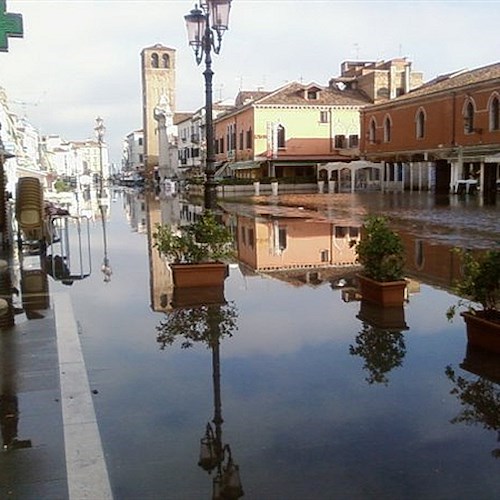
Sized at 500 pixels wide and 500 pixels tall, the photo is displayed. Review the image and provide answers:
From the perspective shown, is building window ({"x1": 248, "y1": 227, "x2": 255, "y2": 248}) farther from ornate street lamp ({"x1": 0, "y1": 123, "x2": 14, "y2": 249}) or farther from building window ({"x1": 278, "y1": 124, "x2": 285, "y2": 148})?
building window ({"x1": 278, "y1": 124, "x2": 285, "y2": 148})

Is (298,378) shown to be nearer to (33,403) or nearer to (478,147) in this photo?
(33,403)

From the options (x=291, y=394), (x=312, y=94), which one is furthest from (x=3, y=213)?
(x=312, y=94)

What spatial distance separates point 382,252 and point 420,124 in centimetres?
4089

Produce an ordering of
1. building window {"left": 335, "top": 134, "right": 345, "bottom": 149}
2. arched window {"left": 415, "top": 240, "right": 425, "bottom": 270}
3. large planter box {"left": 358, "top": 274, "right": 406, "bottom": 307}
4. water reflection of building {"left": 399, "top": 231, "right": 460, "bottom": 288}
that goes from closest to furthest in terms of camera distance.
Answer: large planter box {"left": 358, "top": 274, "right": 406, "bottom": 307} < water reflection of building {"left": 399, "top": 231, "right": 460, "bottom": 288} < arched window {"left": 415, "top": 240, "right": 425, "bottom": 270} < building window {"left": 335, "top": 134, "right": 345, "bottom": 149}

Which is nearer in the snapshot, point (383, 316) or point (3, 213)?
point (383, 316)

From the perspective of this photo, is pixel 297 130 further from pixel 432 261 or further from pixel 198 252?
pixel 198 252

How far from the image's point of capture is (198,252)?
927cm

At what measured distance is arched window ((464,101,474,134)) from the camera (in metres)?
40.7

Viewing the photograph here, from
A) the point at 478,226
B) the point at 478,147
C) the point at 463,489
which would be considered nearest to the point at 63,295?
the point at 463,489

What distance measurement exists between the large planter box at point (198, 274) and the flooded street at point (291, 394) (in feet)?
0.94

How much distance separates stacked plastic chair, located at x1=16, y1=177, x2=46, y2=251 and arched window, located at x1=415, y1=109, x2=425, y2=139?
121 ft

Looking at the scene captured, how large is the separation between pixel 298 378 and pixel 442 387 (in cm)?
112

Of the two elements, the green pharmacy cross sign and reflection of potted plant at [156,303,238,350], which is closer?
the green pharmacy cross sign

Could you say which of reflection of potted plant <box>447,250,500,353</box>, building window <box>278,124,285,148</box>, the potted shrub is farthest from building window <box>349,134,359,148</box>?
reflection of potted plant <box>447,250,500,353</box>
